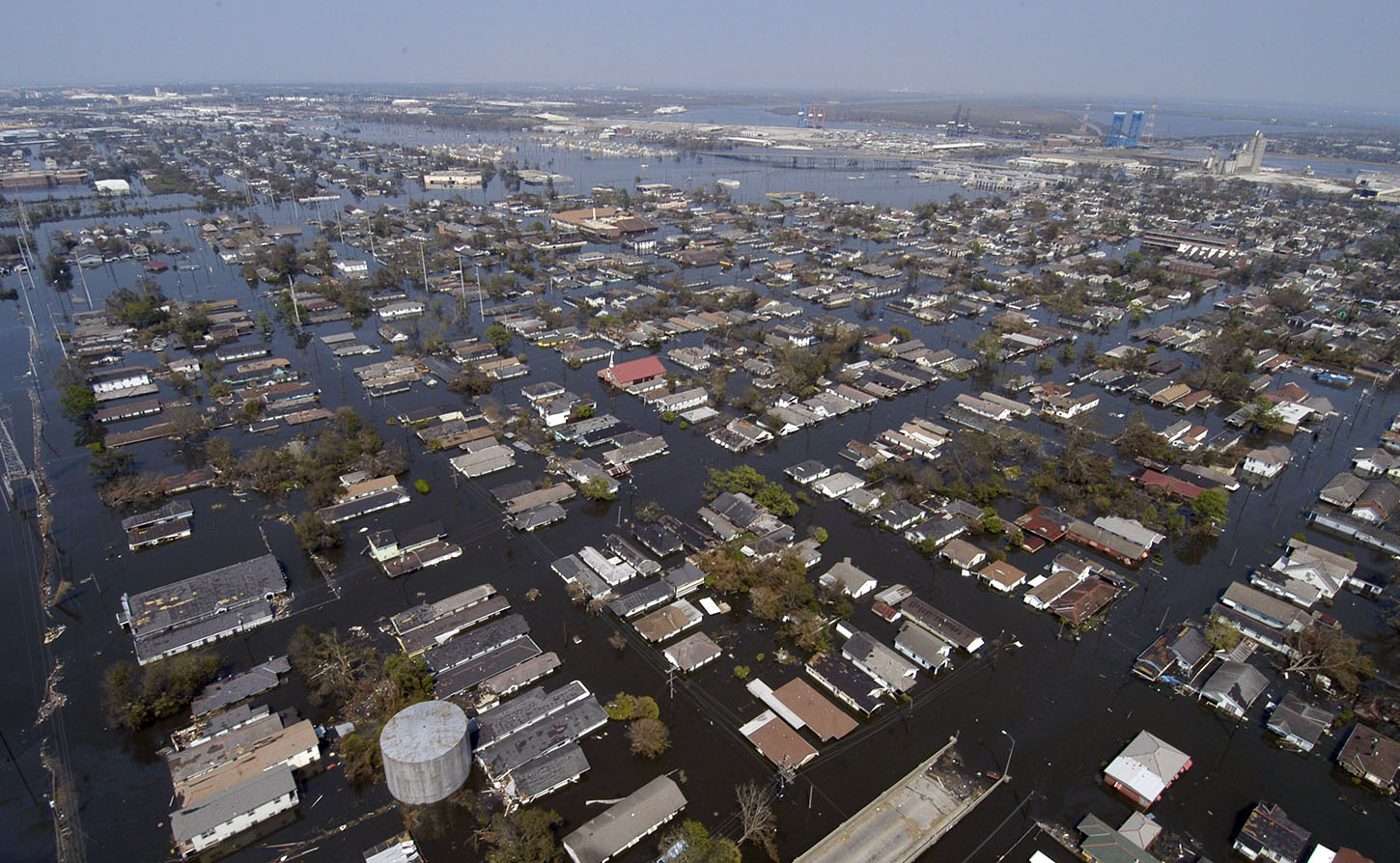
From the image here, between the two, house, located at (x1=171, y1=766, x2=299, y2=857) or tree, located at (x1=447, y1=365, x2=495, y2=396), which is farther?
tree, located at (x1=447, y1=365, x2=495, y2=396)

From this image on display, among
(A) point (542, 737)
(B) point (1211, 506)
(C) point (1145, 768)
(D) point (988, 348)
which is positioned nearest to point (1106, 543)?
(B) point (1211, 506)

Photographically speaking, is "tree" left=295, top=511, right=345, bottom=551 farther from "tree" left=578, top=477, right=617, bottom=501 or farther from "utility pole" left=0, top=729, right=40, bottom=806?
"tree" left=578, top=477, right=617, bottom=501

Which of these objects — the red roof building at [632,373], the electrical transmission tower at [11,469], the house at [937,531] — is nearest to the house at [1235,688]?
the house at [937,531]

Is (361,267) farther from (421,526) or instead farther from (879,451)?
(879,451)

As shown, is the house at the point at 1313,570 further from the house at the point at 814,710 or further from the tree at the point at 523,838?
the tree at the point at 523,838

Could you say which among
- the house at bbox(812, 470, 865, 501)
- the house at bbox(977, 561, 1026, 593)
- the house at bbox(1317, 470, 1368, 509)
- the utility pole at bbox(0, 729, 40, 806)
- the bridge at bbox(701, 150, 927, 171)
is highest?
the bridge at bbox(701, 150, 927, 171)

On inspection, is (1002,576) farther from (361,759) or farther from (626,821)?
(361,759)

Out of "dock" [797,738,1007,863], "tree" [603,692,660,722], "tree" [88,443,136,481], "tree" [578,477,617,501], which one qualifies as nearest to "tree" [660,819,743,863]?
"dock" [797,738,1007,863]
